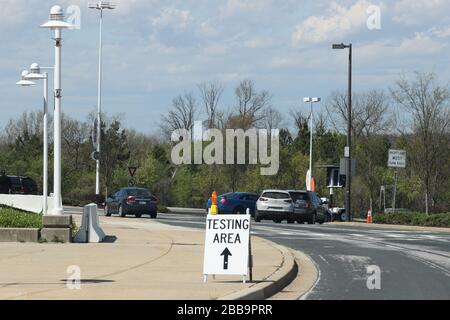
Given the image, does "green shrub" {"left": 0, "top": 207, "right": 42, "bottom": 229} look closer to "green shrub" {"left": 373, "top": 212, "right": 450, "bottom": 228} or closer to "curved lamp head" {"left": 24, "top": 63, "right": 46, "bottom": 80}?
"curved lamp head" {"left": 24, "top": 63, "right": 46, "bottom": 80}

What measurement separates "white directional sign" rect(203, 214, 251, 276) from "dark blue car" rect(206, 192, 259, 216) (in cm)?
2790

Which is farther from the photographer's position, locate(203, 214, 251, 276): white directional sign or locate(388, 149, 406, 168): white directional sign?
locate(388, 149, 406, 168): white directional sign

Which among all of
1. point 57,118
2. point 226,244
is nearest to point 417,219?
point 57,118

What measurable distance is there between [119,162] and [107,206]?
30004 mm

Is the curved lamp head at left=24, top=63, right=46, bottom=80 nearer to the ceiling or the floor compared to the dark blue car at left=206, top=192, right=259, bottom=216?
nearer to the ceiling

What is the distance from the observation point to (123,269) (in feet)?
50.9

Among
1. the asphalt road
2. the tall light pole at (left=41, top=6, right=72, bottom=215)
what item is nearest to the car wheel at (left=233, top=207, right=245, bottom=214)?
the asphalt road

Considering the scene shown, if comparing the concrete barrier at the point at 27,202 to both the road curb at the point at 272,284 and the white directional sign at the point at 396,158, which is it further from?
the road curb at the point at 272,284

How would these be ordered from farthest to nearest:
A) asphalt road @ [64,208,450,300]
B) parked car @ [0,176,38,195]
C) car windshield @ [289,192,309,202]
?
1. parked car @ [0,176,38,195]
2. car windshield @ [289,192,309,202]
3. asphalt road @ [64,208,450,300]

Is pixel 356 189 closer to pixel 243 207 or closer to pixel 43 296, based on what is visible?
pixel 243 207

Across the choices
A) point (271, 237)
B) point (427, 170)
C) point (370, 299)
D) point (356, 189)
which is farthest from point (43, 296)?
point (356, 189)

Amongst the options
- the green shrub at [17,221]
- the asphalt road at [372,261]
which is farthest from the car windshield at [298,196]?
the green shrub at [17,221]

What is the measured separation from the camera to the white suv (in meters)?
39.7

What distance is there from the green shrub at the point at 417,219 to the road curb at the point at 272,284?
21.9 meters
